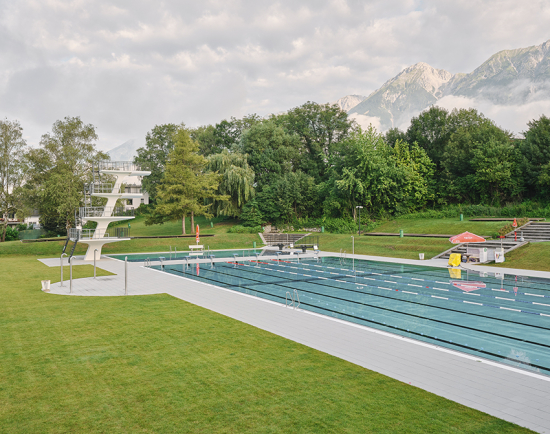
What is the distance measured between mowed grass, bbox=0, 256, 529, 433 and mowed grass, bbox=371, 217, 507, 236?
86.2ft

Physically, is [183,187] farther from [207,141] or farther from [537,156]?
[537,156]

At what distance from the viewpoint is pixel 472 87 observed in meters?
113

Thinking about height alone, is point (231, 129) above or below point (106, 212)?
above

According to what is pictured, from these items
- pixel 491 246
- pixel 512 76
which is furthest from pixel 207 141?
pixel 512 76

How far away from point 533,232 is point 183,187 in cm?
3071

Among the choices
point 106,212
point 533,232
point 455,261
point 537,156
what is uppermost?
point 537,156

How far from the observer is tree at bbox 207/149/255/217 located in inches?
1784

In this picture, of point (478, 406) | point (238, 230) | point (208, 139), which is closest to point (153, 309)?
point (478, 406)

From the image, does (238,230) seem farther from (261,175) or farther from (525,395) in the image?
(525,395)

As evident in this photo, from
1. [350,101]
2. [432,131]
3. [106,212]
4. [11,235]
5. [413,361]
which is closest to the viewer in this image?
[413,361]

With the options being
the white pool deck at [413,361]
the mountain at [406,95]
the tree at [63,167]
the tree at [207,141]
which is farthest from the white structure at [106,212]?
the mountain at [406,95]

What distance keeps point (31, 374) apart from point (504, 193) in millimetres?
44111

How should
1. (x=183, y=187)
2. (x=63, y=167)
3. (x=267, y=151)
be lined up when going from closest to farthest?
(x=63, y=167) → (x=183, y=187) → (x=267, y=151)

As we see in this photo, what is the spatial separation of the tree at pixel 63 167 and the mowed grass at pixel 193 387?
30.6m
